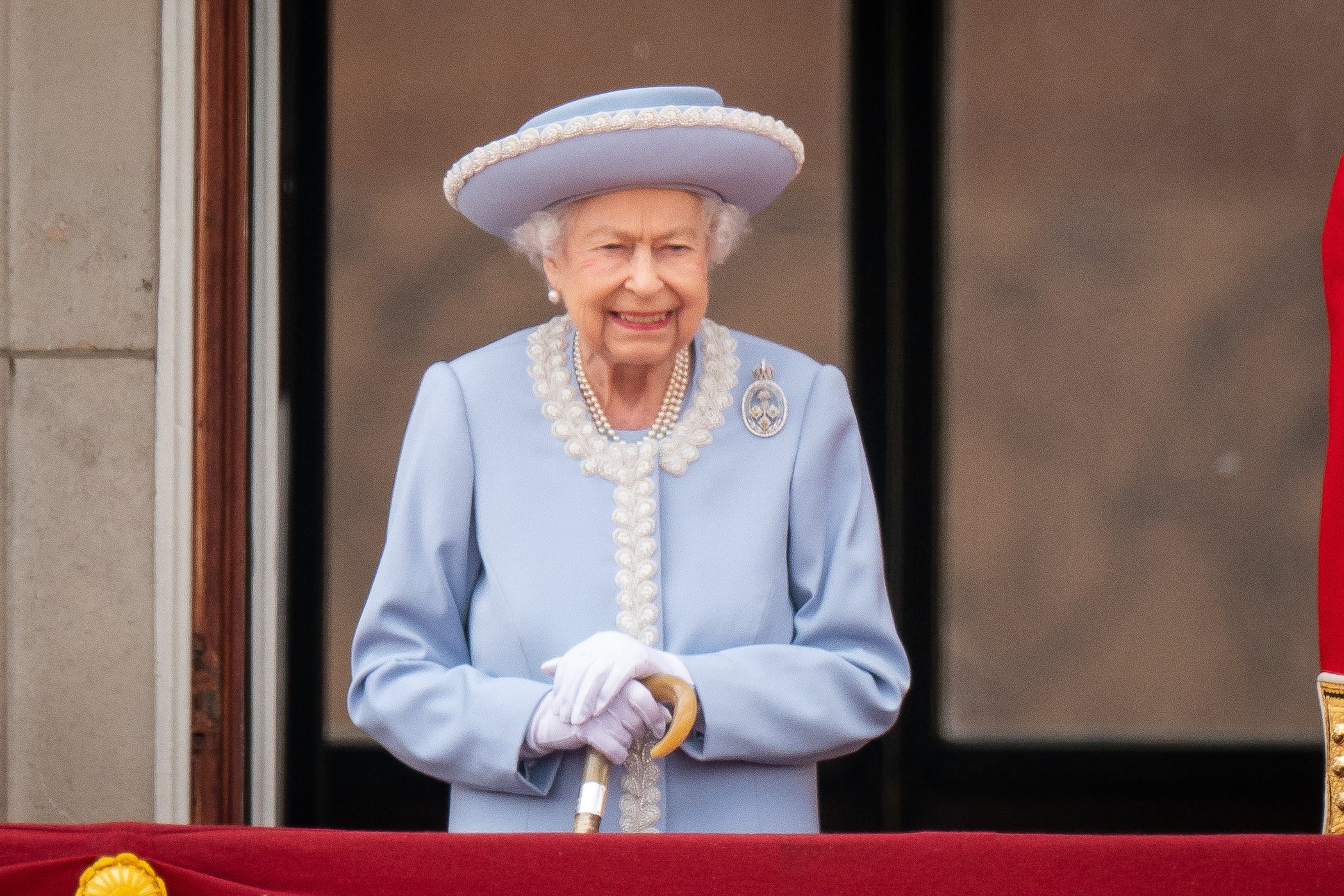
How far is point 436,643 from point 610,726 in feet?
0.98

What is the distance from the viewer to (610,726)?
1799 mm

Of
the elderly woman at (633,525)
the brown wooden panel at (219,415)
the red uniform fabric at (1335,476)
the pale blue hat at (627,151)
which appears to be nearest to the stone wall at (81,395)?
the brown wooden panel at (219,415)

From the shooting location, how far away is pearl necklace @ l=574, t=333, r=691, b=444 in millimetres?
2037

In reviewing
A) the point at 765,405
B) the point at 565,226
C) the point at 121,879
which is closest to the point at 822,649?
the point at 765,405

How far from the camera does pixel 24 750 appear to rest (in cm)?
279

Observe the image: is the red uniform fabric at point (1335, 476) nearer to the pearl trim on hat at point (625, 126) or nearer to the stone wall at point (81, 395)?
the pearl trim on hat at point (625, 126)

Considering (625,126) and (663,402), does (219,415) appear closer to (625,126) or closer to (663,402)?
(663,402)

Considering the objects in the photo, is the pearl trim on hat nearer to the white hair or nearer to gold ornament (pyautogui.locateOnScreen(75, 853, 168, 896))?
the white hair

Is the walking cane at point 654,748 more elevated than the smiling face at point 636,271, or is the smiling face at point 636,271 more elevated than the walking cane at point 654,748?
the smiling face at point 636,271

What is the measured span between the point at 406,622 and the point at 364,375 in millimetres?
1547

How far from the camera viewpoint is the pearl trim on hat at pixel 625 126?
183 centimetres

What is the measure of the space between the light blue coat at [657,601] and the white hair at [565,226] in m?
0.17

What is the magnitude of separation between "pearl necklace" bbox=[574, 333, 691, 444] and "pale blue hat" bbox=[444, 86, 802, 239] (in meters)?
0.23

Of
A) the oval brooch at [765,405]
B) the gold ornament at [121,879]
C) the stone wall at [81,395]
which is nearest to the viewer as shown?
the gold ornament at [121,879]
